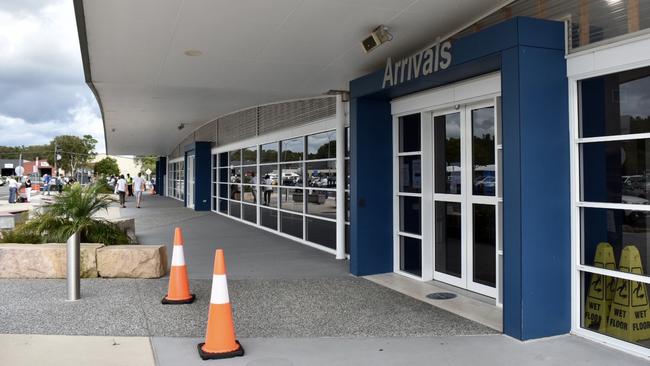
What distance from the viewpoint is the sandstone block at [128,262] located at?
274 inches

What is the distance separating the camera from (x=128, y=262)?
698 centimetres

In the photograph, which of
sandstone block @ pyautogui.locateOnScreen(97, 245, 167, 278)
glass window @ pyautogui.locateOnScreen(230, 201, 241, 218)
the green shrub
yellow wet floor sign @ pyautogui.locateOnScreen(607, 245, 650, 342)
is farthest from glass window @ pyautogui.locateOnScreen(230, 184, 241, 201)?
yellow wet floor sign @ pyautogui.locateOnScreen(607, 245, 650, 342)

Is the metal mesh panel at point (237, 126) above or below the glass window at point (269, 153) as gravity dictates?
above

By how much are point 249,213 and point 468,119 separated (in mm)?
9940

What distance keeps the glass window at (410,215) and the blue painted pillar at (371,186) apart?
169mm

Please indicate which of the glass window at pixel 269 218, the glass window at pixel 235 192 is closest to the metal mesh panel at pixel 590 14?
the glass window at pixel 269 218

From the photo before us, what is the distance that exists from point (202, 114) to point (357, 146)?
7.65m

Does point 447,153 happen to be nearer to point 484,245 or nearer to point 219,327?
point 484,245

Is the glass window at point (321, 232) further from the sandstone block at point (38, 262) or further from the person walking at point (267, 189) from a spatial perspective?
the sandstone block at point (38, 262)

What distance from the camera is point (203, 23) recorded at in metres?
5.52

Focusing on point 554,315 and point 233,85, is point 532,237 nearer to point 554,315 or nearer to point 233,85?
point 554,315

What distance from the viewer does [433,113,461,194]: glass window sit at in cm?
636

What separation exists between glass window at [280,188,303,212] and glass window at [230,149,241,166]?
3981 millimetres

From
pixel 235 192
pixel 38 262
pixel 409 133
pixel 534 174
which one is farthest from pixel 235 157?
pixel 534 174
